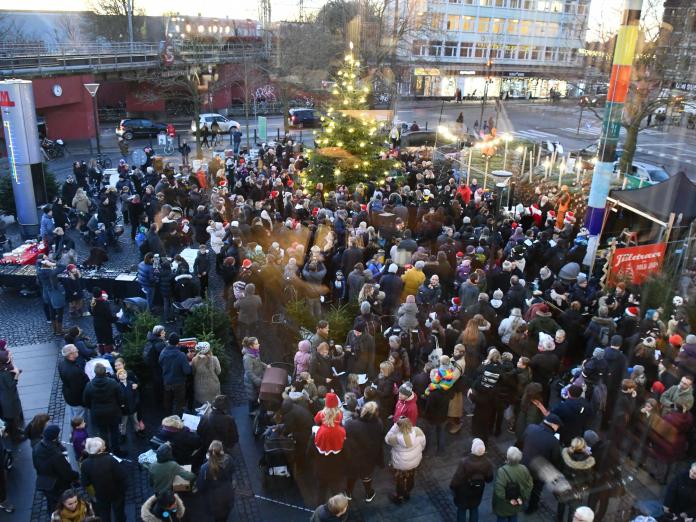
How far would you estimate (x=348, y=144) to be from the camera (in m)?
18.2

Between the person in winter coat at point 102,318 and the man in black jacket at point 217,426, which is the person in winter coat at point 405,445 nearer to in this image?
the man in black jacket at point 217,426

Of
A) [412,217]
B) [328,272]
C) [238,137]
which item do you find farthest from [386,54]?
[328,272]

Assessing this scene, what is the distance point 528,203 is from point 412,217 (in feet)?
16.7

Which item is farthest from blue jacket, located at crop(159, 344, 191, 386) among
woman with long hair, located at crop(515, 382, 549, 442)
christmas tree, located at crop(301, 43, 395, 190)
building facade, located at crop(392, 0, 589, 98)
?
building facade, located at crop(392, 0, 589, 98)

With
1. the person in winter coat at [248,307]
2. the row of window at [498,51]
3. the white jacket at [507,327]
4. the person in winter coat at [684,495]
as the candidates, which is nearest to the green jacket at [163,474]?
the person in winter coat at [248,307]

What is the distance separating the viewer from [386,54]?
37.8 meters

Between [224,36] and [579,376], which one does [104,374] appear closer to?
[579,376]

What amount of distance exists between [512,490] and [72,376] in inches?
218

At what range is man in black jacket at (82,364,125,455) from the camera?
7.20 meters

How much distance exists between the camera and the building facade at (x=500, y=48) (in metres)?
60.8

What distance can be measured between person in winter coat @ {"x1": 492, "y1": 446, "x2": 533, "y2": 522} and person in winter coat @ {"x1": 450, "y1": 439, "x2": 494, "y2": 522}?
0.16 metres

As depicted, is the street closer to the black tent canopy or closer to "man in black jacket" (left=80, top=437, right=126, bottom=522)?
the black tent canopy

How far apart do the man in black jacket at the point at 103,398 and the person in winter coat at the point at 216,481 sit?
185cm

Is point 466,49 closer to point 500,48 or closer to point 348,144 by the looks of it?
point 500,48
